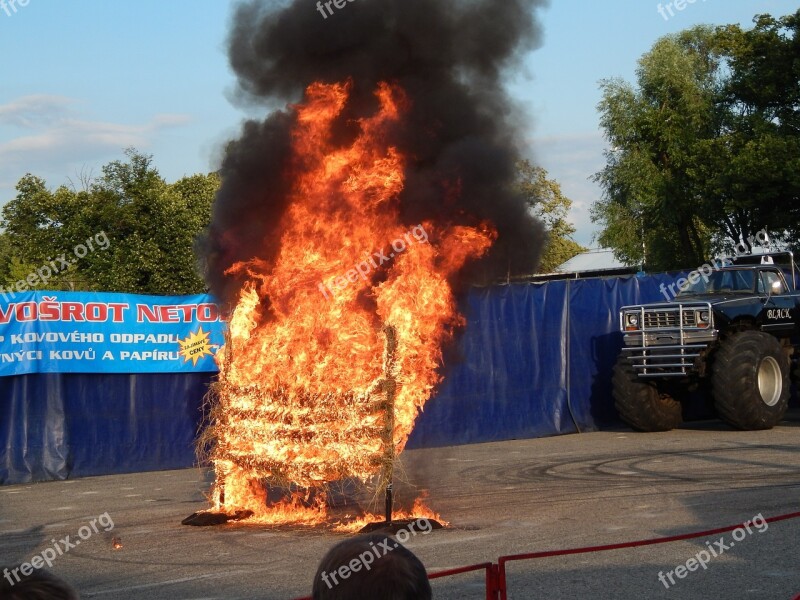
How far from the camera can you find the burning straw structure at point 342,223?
8844 mm

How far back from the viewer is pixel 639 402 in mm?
16906

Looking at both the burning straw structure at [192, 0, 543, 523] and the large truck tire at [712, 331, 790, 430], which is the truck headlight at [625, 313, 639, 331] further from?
the burning straw structure at [192, 0, 543, 523]

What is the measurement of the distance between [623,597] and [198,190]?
3886cm

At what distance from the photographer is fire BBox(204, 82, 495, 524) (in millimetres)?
8602

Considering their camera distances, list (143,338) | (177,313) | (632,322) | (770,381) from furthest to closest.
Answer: (632,322)
(770,381)
(177,313)
(143,338)

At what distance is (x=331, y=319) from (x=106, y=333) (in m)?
6.15

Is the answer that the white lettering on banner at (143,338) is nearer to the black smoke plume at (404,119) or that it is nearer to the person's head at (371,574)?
the black smoke plume at (404,119)

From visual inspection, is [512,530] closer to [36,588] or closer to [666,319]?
[36,588]

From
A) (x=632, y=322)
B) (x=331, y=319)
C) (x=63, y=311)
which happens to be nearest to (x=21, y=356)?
(x=63, y=311)

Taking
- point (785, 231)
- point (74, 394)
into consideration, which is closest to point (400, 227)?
point (74, 394)

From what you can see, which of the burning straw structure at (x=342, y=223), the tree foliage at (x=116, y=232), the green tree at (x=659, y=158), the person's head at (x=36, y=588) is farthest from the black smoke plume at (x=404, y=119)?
the green tree at (x=659, y=158)

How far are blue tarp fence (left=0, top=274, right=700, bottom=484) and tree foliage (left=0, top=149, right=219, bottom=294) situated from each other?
52.7 feet

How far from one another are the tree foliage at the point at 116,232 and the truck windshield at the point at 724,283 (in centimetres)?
1794

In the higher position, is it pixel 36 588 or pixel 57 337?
pixel 57 337
